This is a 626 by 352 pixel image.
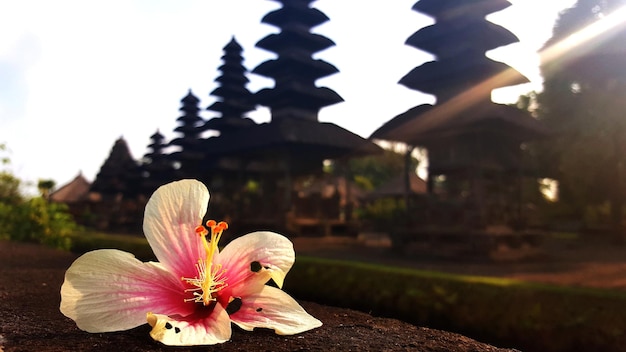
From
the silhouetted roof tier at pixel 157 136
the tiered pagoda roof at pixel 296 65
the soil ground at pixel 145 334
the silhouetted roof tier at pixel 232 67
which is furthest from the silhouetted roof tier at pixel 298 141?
the silhouetted roof tier at pixel 157 136

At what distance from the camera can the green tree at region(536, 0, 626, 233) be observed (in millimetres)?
19594

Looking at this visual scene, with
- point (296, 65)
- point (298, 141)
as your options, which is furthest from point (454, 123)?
point (296, 65)

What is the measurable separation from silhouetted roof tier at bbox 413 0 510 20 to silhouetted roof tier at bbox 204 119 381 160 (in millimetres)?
5805

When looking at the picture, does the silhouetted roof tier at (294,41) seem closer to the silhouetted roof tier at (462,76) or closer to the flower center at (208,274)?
the silhouetted roof tier at (462,76)

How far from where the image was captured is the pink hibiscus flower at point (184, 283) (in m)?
1.13

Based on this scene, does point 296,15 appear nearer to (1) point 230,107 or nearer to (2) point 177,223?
(1) point 230,107

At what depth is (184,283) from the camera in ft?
4.22

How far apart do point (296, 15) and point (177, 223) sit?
21963 mm

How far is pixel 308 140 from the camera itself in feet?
59.8

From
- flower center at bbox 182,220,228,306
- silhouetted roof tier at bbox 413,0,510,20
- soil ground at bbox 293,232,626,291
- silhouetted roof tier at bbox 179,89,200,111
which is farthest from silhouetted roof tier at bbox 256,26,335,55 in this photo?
flower center at bbox 182,220,228,306

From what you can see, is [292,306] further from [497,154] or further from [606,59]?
[606,59]

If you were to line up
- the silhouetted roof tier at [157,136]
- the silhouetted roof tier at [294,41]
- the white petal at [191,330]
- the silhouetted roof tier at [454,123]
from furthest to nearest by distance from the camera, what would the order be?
1. the silhouetted roof tier at [157,136]
2. the silhouetted roof tier at [294,41]
3. the silhouetted roof tier at [454,123]
4. the white petal at [191,330]

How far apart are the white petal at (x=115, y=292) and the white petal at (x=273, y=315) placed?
0.14 metres

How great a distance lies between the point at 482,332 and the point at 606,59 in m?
18.4
